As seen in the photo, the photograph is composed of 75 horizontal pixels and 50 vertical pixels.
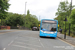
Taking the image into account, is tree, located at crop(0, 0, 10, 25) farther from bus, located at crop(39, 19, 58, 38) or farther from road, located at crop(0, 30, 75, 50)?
road, located at crop(0, 30, 75, 50)

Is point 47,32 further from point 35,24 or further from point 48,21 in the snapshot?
point 35,24

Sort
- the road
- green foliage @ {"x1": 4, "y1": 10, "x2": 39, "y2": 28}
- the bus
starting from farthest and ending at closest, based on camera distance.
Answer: green foliage @ {"x1": 4, "y1": 10, "x2": 39, "y2": 28}, the bus, the road

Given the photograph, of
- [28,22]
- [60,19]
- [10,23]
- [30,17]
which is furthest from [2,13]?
[30,17]

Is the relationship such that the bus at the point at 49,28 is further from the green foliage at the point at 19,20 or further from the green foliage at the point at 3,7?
the green foliage at the point at 19,20

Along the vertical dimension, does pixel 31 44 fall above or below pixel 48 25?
below

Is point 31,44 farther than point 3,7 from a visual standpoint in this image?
No

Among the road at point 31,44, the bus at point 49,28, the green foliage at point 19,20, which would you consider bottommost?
the road at point 31,44

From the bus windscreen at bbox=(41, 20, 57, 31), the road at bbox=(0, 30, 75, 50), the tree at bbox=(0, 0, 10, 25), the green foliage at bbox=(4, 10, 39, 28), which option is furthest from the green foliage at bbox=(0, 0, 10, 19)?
the green foliage at bbox=(4, 10, 39, 28)

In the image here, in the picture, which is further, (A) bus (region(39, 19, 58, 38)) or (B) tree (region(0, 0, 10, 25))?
(B) tree (region(0, 0, 10, 25))

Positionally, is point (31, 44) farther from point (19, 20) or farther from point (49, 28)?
point (19, 20)

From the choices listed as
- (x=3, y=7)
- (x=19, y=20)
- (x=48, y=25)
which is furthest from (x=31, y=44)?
(x=19, y=20)

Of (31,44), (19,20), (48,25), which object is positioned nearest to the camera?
(31,44)

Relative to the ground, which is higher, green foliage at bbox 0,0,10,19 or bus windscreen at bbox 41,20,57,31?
green foliage at bbox 0,0,10,19

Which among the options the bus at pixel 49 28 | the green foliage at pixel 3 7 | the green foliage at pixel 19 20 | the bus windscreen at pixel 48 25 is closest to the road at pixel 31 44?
the bus at pixel 49 28
